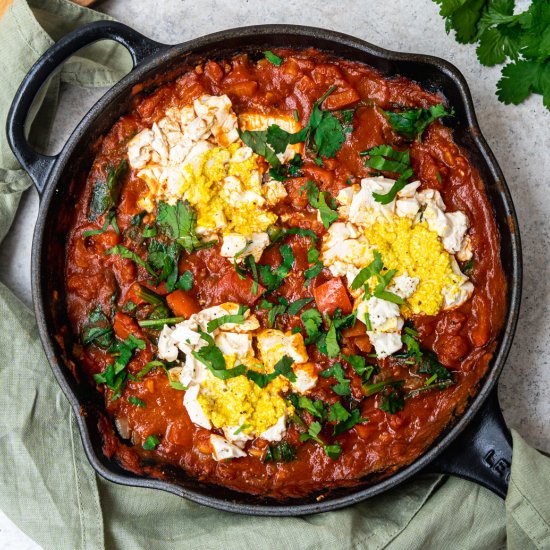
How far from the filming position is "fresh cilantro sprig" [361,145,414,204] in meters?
3.60

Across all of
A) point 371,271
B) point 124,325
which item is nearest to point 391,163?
point 371,271

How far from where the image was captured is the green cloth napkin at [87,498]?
3.81 metres

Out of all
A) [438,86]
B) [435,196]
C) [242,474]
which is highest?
[438,86]

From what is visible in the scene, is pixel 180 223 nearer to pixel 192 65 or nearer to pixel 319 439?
pixel 192 65

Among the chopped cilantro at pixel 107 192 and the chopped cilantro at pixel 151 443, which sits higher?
the chopped cilantro at pixel 107 192

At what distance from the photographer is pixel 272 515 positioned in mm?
3594

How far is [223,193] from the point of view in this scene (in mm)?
3684

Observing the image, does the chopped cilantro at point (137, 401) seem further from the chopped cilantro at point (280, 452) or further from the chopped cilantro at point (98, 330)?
the chopped cilantro at point (280, 452)

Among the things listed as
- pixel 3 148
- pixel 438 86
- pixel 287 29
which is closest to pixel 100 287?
pixel 3 148

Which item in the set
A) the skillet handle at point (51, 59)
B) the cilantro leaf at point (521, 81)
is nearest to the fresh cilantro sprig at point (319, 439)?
the skillet handle at point (51, 59)

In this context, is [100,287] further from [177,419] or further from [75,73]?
[75,73]

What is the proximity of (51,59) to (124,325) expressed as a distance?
147cm

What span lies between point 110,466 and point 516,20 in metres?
3.38

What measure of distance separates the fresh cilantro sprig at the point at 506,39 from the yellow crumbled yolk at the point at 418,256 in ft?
3.62
